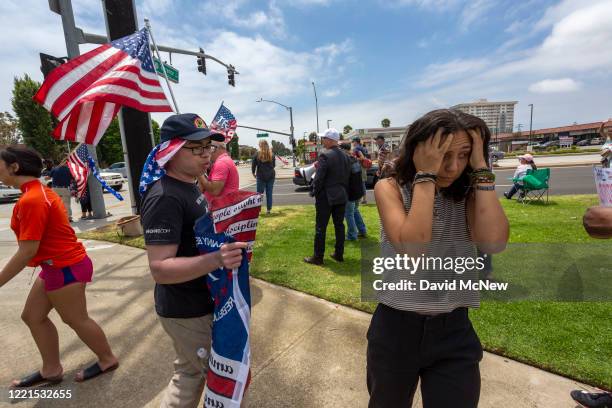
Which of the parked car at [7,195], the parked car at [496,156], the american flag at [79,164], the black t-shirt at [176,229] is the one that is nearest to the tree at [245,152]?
the parked car at [496,156]

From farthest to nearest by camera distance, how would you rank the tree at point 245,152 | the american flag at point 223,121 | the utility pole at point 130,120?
the tree at point 245,152
the utility pole at point 130,120
the american flag at point 223,121

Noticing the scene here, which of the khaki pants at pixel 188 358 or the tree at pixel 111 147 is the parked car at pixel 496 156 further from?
the tree at pixel 111 147

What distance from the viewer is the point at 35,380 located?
2482mm

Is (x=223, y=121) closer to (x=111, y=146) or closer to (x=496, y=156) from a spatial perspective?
(x=496, y=156)

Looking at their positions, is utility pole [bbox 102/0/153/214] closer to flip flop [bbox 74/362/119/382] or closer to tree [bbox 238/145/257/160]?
flip flop [bbox 74/362/119/382]

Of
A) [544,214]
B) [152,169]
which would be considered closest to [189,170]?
[152,169]

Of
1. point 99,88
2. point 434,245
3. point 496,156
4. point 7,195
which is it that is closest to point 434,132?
point 434,245

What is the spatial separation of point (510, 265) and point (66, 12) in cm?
985

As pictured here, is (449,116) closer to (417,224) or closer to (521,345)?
(417,224)

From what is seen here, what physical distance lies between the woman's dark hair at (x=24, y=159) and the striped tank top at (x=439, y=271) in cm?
Result: 240

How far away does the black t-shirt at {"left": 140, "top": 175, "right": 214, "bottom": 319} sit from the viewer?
1.53 meters

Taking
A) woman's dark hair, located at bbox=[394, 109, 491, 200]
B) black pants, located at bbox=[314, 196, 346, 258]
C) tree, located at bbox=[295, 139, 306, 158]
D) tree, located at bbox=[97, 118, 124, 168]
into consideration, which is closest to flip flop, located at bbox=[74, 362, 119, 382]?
woman's dark hair, located at bbox=[394, 109, 491, 200]

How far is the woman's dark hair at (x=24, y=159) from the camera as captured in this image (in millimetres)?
2181

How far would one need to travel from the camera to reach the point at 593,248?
7.80 feet
